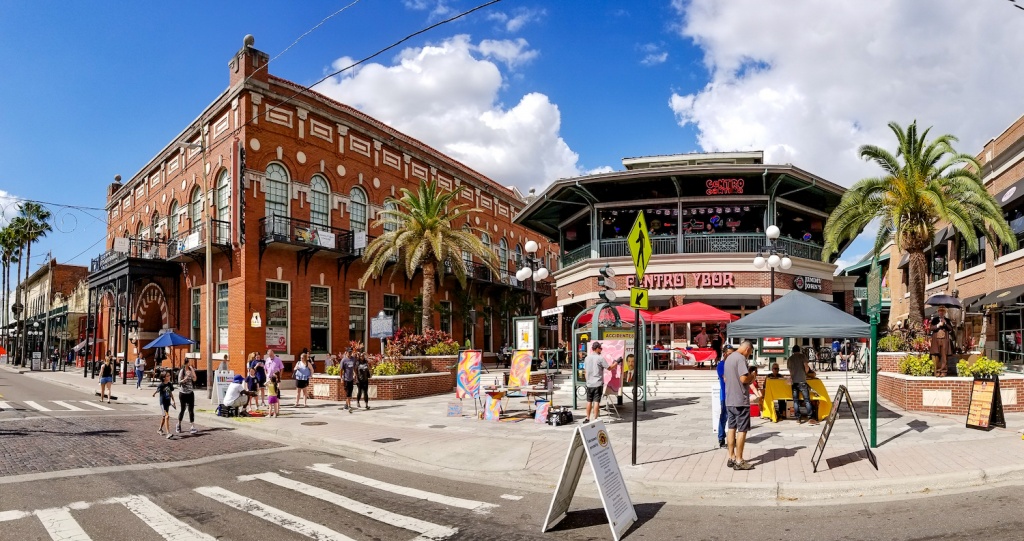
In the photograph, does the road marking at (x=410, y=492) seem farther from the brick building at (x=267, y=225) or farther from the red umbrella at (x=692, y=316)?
the brick building at (x=267, y=225)

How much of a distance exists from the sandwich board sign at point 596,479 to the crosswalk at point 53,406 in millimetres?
18640

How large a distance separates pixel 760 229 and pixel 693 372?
9.23 metres

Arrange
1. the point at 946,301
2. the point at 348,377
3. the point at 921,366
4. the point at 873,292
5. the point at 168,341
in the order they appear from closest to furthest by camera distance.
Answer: the point at 873,292 → the point at 921,366 → the point at 946,301 → the point at 348,377 → the point at 168,341

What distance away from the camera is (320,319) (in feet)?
99.6

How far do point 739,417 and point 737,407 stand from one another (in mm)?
156

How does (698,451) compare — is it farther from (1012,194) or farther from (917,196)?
(1012,194)

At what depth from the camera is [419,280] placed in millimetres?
36688

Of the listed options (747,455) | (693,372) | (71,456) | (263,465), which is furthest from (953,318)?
(71,456)

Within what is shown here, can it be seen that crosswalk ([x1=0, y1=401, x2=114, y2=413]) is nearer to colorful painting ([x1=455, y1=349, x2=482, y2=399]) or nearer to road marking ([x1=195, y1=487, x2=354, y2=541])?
colorful painting ([x1=455, y1=349, x2=482, y2=399])

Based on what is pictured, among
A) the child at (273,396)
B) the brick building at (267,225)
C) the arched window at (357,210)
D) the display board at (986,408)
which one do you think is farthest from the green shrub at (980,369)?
the arched window at (357,210)

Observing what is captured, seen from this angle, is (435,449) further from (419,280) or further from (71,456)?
(419,280)

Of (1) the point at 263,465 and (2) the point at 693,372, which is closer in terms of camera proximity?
(1) the point at 263,465

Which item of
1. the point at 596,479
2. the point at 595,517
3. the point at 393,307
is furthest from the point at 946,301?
the point at 393,307

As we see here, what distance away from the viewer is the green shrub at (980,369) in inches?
555
